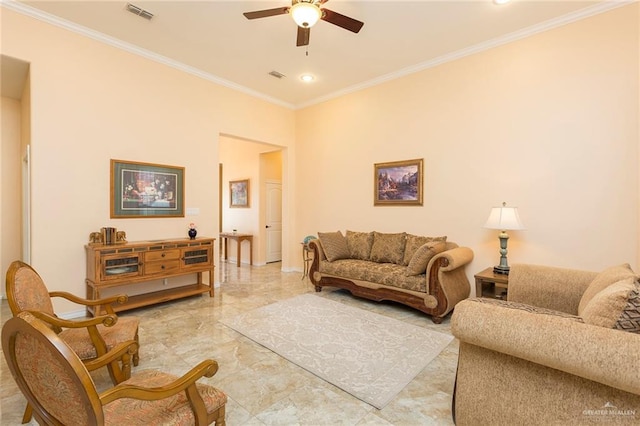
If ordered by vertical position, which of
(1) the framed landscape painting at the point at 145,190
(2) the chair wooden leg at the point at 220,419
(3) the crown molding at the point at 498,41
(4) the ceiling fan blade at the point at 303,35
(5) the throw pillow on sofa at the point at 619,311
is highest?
(3) the crown molding at the point at 498,41

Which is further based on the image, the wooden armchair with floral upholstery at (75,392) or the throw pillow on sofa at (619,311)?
the throw pillow on sofa at (619,311)

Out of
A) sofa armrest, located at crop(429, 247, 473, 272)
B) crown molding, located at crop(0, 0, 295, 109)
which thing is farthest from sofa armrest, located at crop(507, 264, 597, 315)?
crown molding, located at crop(0, 0, 295, 109)

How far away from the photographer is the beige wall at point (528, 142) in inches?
124

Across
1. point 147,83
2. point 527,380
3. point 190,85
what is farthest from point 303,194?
point 527,380

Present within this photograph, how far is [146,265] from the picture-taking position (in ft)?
12.5

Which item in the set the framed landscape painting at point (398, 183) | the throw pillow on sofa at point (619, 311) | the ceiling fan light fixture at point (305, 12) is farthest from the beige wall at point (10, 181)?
the throw pillow on sofa at point (619, 311)

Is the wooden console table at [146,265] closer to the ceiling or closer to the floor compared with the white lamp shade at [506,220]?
closer to the floor

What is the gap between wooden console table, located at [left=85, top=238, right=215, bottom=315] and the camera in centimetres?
349

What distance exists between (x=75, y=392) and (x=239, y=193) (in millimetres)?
6738

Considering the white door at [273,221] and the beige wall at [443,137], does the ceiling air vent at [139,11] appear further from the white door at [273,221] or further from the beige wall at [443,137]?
the white door at [273,221]

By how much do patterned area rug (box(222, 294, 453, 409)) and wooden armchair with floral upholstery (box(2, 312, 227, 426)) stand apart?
1229 millimetres

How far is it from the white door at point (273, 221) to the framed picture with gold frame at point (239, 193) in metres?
0.55

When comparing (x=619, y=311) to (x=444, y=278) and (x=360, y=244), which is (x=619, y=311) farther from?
(x=360, y=244)

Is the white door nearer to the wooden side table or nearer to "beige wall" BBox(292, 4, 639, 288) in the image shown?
"beige wall" BBox(292, 4, 639, 288)
